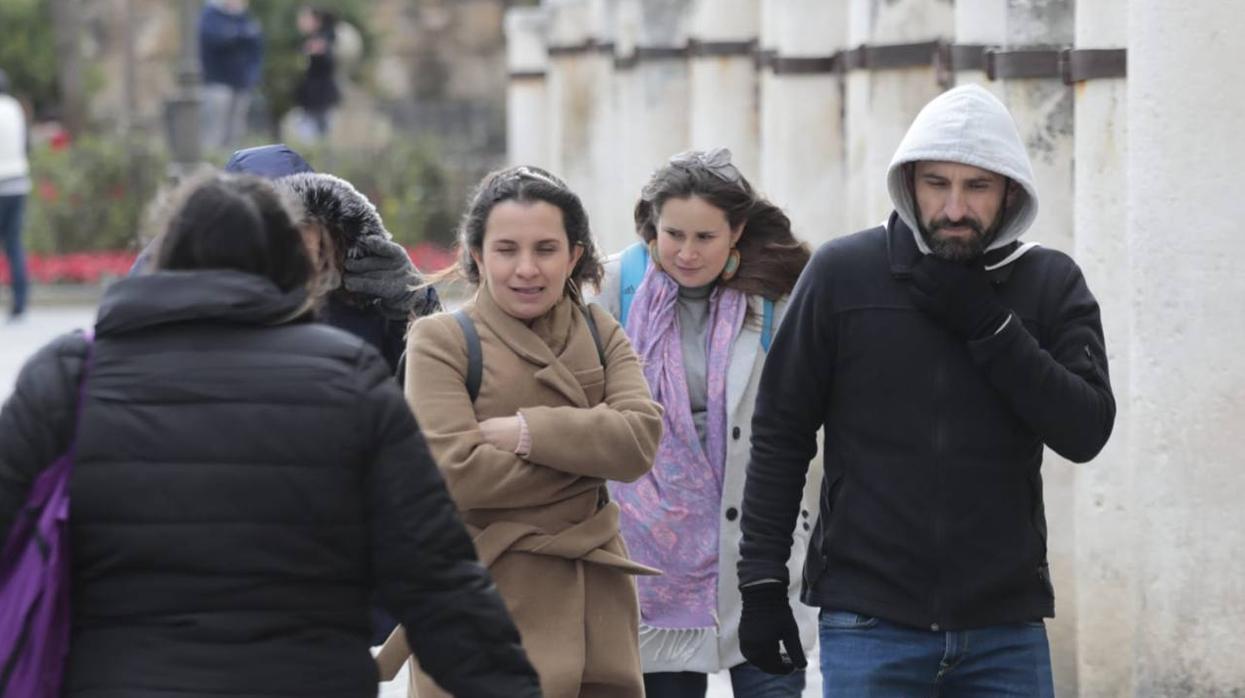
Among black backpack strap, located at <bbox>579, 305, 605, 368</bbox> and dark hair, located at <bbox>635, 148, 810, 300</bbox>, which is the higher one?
dark hair, located at <bbox>635, 148, 810, 300</bbox>

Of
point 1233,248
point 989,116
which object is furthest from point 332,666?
point 1233,248

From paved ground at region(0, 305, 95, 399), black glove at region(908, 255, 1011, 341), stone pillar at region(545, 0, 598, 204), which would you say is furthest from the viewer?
stone pillar at region(545, 0, 598, 204)

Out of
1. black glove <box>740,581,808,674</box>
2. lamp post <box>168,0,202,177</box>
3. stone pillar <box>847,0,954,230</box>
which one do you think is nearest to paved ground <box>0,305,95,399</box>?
lamp post <box>168,0,202,177</box>

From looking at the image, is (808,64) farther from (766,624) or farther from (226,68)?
(226,68)

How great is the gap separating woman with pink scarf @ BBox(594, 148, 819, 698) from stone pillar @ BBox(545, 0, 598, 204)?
13.6 m

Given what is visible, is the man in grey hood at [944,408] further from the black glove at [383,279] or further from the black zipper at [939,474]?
the black glove at [383,279]

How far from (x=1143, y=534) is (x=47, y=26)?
114 feet

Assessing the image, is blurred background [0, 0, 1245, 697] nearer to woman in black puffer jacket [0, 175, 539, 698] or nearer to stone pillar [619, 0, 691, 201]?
stone pillar [619, 0, 691, 201]

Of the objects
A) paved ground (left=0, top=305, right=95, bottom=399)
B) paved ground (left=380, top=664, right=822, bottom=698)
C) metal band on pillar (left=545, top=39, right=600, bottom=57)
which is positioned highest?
metal band on pillar (left=545, top=39, right=600, bottom=57)

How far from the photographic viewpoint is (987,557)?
15.6 ft

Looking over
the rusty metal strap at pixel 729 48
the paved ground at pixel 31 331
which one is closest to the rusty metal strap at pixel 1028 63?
the rusty metal strap at pixel 729 48

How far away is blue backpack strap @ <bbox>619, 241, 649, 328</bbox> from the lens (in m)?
6.23

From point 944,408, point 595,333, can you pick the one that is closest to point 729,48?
point 595,333

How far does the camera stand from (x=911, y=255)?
15.8 ft
